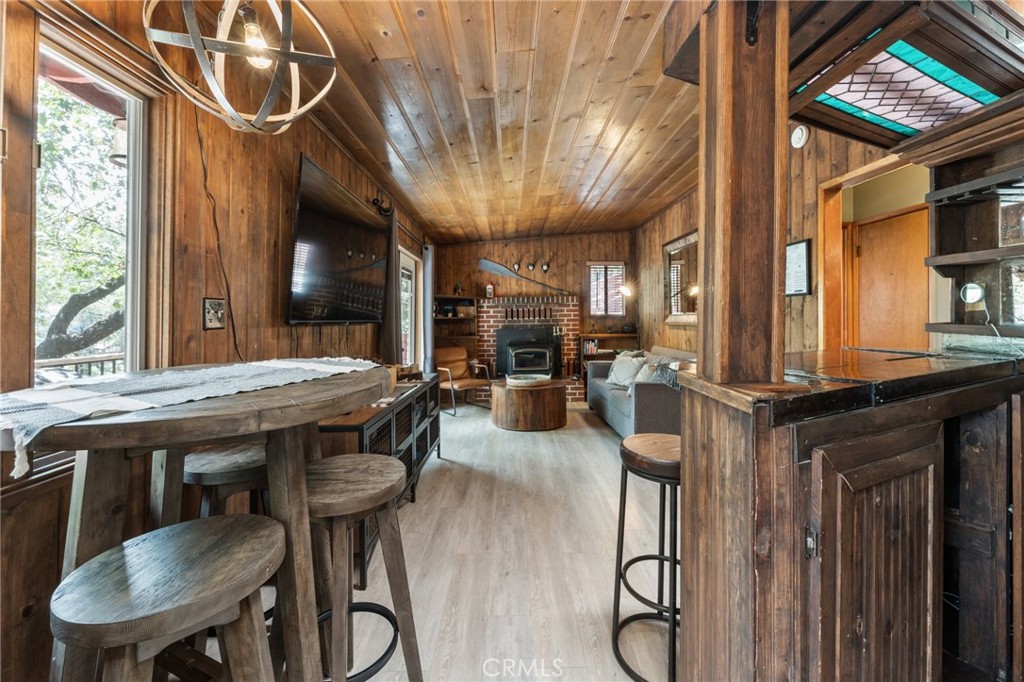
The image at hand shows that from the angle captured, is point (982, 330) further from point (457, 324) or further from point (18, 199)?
point (457, 324)

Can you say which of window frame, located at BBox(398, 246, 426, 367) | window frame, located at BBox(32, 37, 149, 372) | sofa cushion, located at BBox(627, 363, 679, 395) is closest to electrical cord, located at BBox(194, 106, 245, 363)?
window frame, located at BBox(32, 37, 149, 372)

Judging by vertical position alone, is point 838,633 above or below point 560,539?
above

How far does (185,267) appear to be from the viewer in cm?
148

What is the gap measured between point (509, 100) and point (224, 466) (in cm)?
223

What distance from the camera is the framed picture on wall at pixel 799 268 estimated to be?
102 inches

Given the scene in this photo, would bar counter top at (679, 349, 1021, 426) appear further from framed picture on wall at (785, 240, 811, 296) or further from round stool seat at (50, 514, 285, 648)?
framed picture on wall at (785, 240, 811, 296)

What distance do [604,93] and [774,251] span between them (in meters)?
1.80

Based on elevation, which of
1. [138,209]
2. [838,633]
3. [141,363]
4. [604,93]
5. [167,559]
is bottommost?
[838,633]

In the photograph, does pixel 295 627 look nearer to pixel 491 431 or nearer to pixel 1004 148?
pixel 1004 148

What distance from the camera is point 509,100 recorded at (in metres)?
2.24

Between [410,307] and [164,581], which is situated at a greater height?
[410,307]

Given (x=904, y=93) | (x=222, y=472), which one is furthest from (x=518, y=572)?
(x=904, y=93)

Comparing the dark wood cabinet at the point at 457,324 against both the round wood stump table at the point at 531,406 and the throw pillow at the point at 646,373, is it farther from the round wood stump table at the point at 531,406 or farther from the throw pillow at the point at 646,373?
the throw pillow at the point at 646,373

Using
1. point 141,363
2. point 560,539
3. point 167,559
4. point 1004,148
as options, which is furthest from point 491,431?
point 1004,148
